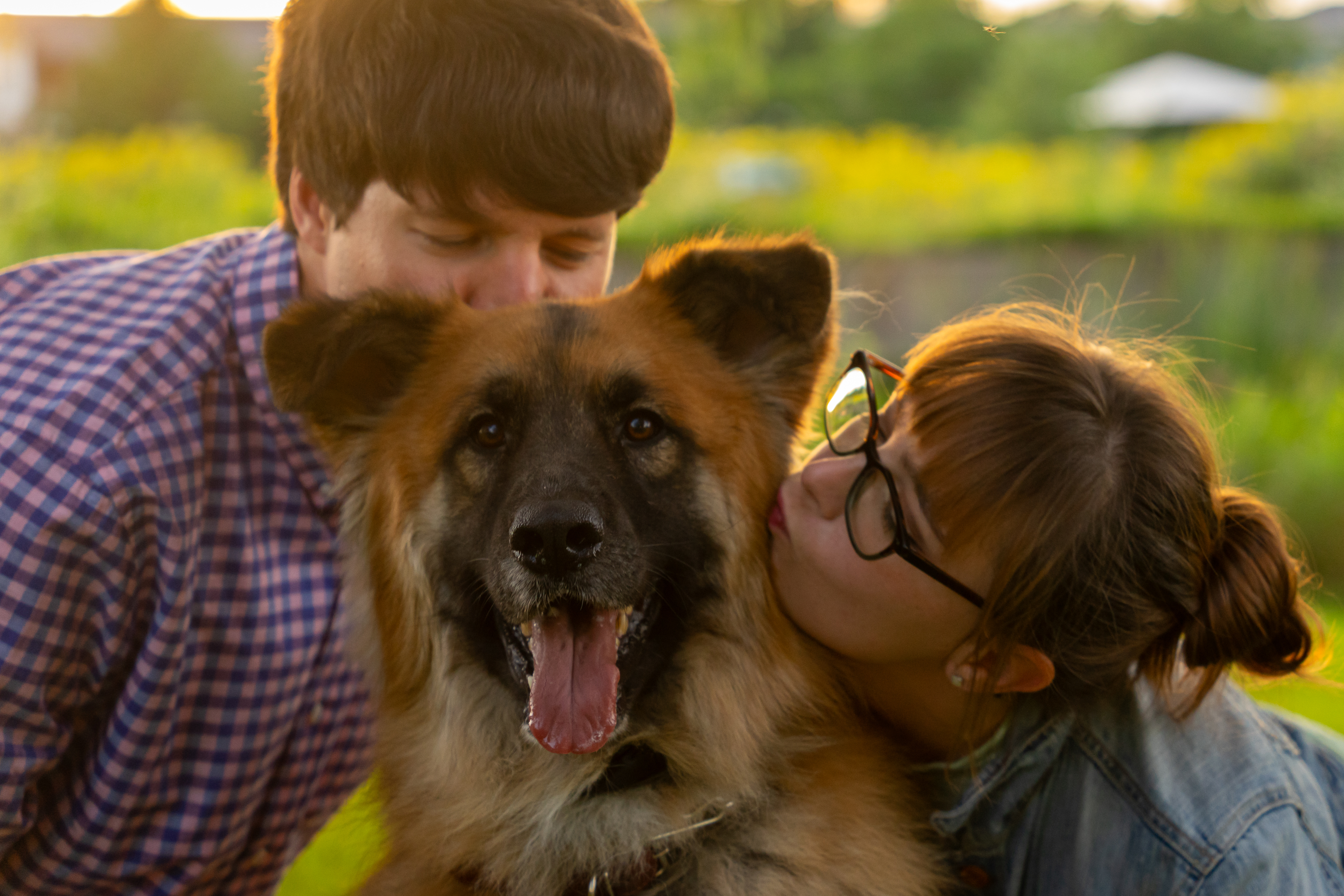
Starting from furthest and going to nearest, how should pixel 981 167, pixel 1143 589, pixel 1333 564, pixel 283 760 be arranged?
1. pixel 981 167
2. pixel 1333 564
3. pixel 283 760
4. pixel 1143 589

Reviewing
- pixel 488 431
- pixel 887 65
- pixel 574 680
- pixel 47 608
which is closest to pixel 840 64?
pixel 887 65

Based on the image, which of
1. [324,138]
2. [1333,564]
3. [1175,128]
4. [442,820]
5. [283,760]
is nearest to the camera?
[442,820]

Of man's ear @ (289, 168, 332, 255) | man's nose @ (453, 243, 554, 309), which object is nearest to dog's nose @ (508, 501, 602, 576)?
man's nose @ (453, 243, 554, 309)

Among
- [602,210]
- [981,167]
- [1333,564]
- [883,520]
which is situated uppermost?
[602,210]

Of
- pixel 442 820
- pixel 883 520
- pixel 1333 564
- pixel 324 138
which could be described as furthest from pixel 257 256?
pixel 1333 564

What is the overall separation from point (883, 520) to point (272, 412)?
1564mm

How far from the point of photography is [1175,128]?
2114 cm

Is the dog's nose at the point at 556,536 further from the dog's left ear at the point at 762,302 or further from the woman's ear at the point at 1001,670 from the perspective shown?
the woman's ear at the point at 1001,670

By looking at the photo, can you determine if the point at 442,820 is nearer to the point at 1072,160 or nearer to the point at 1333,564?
the point at 1333,564

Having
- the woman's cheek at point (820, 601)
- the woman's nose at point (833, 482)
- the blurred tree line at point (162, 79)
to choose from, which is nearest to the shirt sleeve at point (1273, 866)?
the woman's cheek at point (820, 601)

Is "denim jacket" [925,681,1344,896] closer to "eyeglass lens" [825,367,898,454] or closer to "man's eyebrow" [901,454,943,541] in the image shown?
"man's eyebrow" [901,454,943,541]

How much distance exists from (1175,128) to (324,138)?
2244 centimetres

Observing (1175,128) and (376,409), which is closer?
(376,409)

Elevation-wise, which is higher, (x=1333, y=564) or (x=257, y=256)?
(x=257, y=256)
